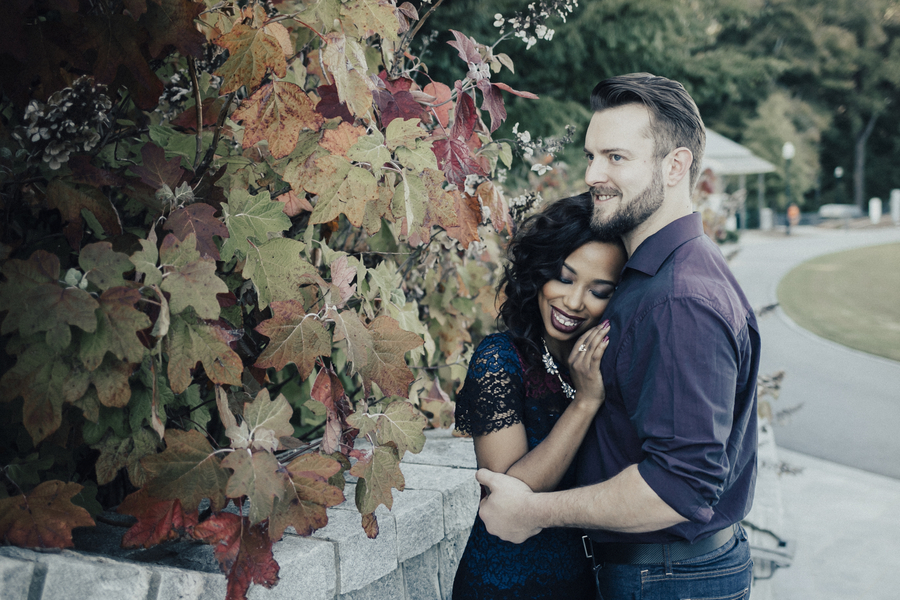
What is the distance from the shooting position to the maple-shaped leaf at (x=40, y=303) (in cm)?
125

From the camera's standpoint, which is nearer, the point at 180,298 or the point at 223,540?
the point at 180,298

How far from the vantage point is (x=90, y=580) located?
1.38 meters

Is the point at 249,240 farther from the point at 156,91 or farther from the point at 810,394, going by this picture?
the point at 810,394

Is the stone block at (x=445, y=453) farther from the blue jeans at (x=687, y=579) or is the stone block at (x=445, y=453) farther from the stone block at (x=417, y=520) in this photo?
the blue jeans at (x=687, y=579)

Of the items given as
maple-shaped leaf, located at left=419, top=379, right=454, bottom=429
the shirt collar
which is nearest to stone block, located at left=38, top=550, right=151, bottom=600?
the shirt collar

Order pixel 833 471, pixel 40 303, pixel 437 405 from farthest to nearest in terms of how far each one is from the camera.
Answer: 1. pixel 833 471
2. pixel 437 405
3. pixel 40 303

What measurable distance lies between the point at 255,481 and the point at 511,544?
35.5 inches

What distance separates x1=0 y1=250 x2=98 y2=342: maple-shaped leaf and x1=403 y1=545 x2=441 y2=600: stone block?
1.26 m

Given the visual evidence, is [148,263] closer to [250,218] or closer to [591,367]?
[250,218]

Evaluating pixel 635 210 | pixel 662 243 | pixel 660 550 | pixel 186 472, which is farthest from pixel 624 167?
pixel 186 472

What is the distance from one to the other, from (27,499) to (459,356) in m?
1.94

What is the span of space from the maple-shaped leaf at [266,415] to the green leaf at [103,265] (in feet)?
1.16

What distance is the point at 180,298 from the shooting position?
1313 millimetres

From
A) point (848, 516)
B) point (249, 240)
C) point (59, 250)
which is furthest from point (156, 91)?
point (848, 516)
